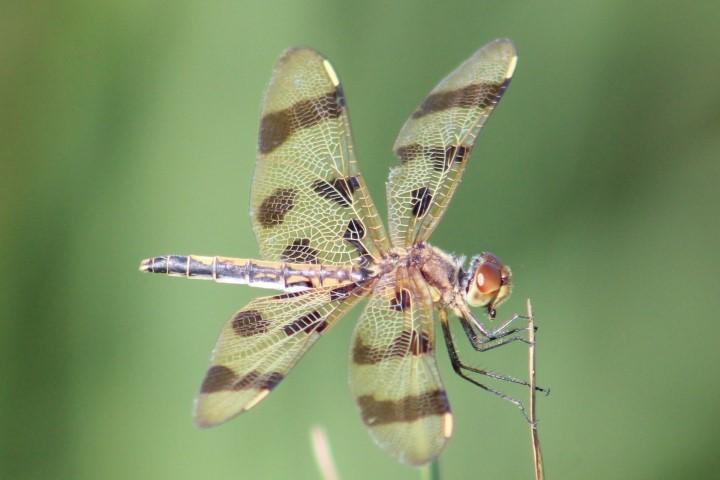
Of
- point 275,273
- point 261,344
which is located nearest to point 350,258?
point 275,273

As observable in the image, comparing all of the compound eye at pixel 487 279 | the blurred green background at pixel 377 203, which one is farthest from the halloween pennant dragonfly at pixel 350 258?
the blurred green background at pixel 377 203

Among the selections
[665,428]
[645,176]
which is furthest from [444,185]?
[665,428]

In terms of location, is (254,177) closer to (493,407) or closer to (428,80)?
(428,80)

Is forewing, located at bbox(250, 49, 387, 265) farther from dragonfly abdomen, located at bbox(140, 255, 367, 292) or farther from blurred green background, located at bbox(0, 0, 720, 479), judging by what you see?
blurred green background, located at bbox(0, 0, 720, 479)

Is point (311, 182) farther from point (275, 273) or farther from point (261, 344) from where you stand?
point (261, 344)

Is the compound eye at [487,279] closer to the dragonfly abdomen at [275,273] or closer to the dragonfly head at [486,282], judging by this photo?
the dragonfly head at [486,282]

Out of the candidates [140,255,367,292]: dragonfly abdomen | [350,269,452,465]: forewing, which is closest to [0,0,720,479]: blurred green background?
[140,255,367,292]: dragonfly abdomen
